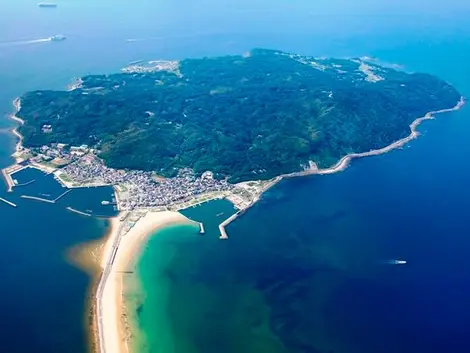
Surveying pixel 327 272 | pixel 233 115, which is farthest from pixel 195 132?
pixel 327 272

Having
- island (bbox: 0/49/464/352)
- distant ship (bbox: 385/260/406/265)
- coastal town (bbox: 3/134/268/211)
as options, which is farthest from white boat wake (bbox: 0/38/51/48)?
distant ship (bbox: 385/260/406/265)

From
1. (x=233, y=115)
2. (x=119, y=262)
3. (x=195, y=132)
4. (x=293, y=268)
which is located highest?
(x=195, y=132)

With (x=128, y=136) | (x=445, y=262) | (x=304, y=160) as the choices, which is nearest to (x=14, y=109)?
(x=128, y=136)

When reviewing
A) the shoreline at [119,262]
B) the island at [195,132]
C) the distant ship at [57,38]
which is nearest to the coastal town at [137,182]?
the island at [195,132]

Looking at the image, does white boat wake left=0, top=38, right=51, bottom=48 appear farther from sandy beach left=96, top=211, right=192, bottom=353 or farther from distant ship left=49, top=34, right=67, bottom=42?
sandy beach left=96, top=211, right=192, bottom=353

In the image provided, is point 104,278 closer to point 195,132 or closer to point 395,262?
point 395,262

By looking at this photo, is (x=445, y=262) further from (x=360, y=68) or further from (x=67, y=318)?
(x=360, y=68)
